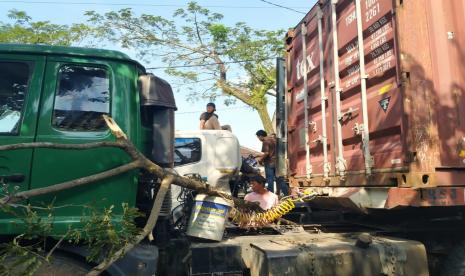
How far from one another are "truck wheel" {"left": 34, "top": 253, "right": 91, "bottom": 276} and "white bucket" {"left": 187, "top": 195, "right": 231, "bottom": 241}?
0.88m

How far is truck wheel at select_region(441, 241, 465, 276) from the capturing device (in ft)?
12.0

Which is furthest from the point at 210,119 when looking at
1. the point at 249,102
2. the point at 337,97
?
the point at 249,102

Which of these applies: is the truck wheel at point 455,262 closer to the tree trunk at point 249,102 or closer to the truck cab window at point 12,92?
the truck cab window at point 12,92

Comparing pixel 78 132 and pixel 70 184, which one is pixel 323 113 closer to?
pixel 78 132

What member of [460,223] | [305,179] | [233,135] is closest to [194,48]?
[233,135]

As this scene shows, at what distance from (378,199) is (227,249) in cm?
124

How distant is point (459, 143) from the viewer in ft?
11.0

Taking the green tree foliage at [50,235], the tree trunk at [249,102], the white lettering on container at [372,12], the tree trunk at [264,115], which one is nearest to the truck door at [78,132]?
the green tree foliage at [50,235]

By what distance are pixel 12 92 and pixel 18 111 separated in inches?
5.8

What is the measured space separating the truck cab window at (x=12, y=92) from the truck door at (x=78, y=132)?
0.15 metres

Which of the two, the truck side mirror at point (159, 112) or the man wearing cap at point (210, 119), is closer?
the truck side mirror at point (159, 112)

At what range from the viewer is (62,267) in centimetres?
291

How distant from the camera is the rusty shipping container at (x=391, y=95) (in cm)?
326

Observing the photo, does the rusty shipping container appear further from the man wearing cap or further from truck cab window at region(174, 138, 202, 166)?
the man wearing cap
